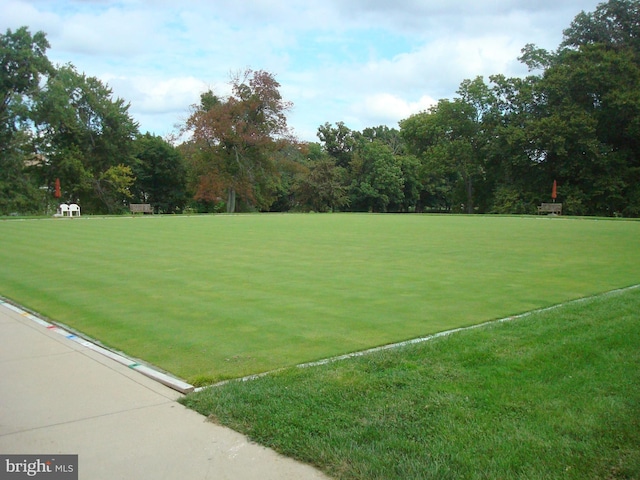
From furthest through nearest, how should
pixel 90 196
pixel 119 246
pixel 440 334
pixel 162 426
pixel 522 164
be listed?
pixel 90 196
pixel 522 164
pixel 119 246
pixel 440 334
pixel 162 426

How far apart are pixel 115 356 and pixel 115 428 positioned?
1.67 m

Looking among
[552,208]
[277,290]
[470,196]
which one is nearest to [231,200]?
[470,196]

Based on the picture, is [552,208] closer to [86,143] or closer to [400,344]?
[400,344]

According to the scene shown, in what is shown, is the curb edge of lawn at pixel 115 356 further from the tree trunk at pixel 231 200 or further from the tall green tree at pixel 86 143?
the tree trunk at pixel 231 200

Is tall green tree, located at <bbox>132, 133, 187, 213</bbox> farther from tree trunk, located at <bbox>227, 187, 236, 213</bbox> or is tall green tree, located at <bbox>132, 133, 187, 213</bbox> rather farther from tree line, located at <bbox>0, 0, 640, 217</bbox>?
tree trunk, located at <bbox>227, 187, 236, 213</bbox>

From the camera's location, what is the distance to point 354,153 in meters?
64.5

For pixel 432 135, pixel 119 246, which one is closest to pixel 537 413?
pixel 119 246

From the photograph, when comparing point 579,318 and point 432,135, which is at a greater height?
point 432,135

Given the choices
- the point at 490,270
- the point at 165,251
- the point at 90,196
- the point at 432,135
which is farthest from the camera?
the point at 432,135

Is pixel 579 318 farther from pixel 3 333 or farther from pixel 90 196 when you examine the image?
pixel 90 196

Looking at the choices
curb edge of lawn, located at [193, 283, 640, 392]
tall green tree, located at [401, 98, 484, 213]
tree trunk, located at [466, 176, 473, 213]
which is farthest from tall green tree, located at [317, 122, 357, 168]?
curb edge of lawn, located at [193, 283, 640, 392]

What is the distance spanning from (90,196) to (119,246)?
39636 mm

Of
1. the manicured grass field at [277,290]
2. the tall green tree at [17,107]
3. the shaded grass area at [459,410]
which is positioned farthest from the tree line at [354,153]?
the shaded grass area at [459,410]

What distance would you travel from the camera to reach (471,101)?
50875 millimetres
